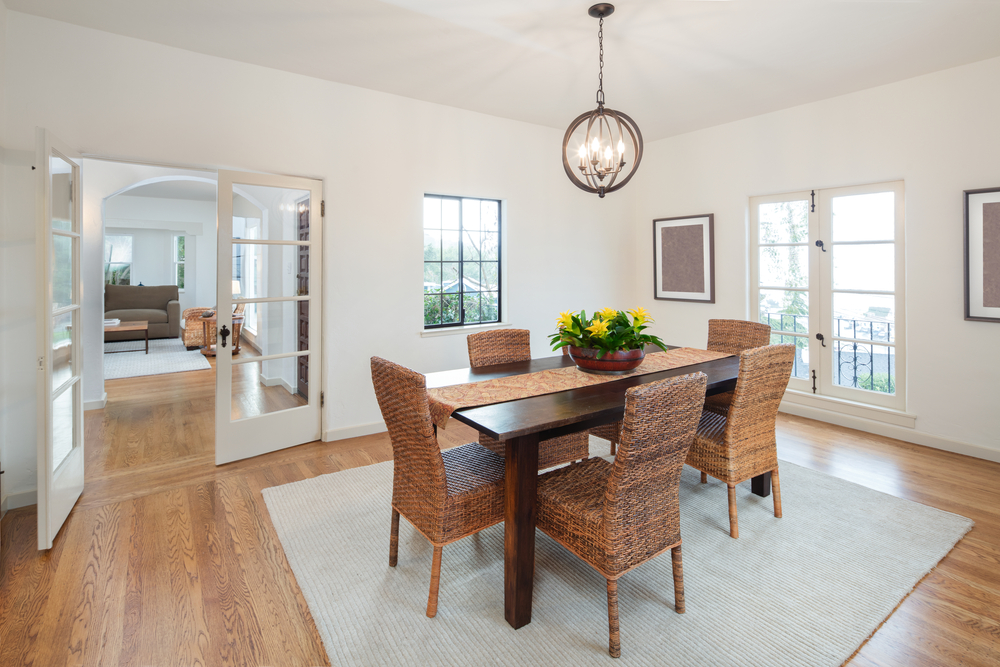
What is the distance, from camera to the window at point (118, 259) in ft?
32.6

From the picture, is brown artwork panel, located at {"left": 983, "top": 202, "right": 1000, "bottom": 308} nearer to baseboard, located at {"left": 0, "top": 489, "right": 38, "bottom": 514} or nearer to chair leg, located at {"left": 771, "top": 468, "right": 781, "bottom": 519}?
chair leg, located at {"left": 771, "top": 468, "right": 781, "bottom": 519}

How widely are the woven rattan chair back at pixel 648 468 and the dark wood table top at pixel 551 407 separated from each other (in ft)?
0.90

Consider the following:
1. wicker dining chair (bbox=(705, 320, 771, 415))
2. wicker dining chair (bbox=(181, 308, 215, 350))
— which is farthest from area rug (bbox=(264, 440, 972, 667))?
wicker dining chair (bbox=(181, 308, 215, 350))

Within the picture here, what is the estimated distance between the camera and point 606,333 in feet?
8.43

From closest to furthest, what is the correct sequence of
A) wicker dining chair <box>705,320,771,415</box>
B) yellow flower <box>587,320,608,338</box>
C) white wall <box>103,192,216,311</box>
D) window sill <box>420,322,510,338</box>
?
yellow flower <box>587,320,608,338</box>
wicker dining chair <box>705,320,771,415</box>
window sill <box>420,322,510,338</box>
white wall <box>103,192,216,311</box>

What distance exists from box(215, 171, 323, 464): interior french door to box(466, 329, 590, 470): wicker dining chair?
1.42 metres

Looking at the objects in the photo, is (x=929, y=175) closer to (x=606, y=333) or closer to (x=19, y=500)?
(x=606, y=333)

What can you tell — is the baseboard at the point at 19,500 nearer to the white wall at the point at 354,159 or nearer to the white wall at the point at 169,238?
the white wall at the point at 354,159

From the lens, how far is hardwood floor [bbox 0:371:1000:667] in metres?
1.73

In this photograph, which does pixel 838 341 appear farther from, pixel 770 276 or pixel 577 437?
pixel 577 437

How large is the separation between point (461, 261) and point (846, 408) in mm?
3425

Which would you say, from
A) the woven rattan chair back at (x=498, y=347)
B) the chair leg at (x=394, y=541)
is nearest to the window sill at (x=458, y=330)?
the woven rattan chair back at (x=498, y=347)

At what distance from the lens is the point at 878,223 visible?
3.91 m

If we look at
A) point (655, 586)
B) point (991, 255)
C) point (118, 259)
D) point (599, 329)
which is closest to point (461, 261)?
point (599, 329)
